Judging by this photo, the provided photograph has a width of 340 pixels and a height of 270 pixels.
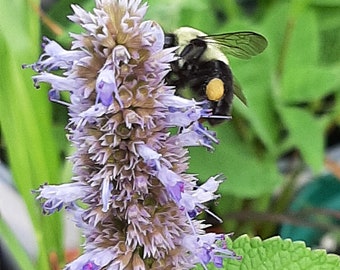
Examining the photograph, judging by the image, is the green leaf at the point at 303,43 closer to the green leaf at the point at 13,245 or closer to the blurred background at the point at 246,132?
the blurred background at the point at 246,132

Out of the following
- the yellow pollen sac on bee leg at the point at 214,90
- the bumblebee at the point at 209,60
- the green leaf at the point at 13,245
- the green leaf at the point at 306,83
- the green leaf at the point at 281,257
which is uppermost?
the bumblebee at the point at 209,60

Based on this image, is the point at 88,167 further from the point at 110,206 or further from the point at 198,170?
the point at 198,170

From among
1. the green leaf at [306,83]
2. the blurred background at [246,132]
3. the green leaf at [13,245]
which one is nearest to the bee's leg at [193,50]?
the blurred background at [246,132]

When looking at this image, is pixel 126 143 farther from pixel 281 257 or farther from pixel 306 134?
pixel 306 134

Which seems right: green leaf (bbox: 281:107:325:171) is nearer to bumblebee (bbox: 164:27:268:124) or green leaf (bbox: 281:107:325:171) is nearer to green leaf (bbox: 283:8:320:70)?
green leaf (bbox: 283:8:320:70)

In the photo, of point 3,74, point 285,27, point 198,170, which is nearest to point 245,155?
point 198,170
